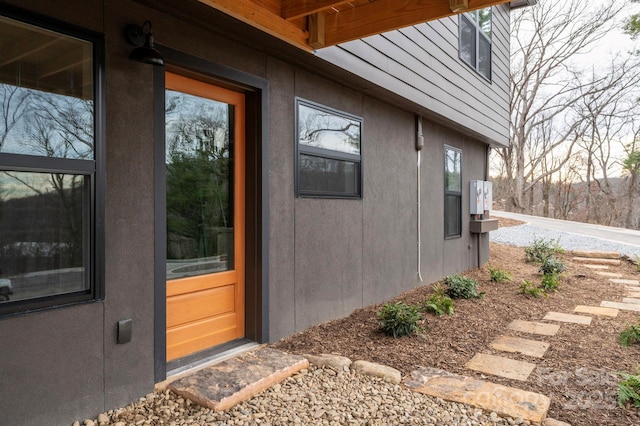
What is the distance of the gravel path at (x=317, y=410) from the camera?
2258 millimetres

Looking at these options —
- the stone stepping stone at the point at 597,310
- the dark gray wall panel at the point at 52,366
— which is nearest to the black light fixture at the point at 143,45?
the dark gray wall panel at the point at 52,366

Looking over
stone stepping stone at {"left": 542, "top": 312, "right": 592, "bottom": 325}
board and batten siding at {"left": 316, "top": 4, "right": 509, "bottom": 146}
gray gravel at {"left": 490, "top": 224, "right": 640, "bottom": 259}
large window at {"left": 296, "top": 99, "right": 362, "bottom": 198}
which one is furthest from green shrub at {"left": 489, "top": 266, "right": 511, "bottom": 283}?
gray gravel at {"left": 490, "top": 224, "right": 640, "bottom": 259}

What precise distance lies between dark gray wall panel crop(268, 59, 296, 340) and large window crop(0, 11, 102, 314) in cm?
141

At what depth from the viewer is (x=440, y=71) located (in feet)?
18.7

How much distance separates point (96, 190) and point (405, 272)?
4053 mm

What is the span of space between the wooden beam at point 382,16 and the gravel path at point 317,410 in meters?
2.32

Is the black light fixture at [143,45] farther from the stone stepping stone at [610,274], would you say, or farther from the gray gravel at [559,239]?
the gray gravel at [559,239]

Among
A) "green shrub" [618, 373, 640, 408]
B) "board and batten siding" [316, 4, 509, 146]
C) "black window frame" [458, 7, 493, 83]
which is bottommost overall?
"green shrub" [618, 373, 640, 408]

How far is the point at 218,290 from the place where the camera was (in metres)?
3.18

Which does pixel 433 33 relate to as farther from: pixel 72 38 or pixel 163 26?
pixel 72 38

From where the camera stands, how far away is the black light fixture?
2.38 meters

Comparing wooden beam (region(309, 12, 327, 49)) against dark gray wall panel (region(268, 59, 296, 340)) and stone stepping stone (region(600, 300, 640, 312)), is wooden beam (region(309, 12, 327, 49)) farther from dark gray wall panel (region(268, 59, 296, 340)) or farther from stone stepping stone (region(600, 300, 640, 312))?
stone stepping stone (region(600, 300, 640, 312))

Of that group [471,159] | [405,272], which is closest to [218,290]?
[405,272]

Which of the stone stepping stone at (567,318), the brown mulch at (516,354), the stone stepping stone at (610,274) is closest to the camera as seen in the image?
the brown mulch at (516,354)
